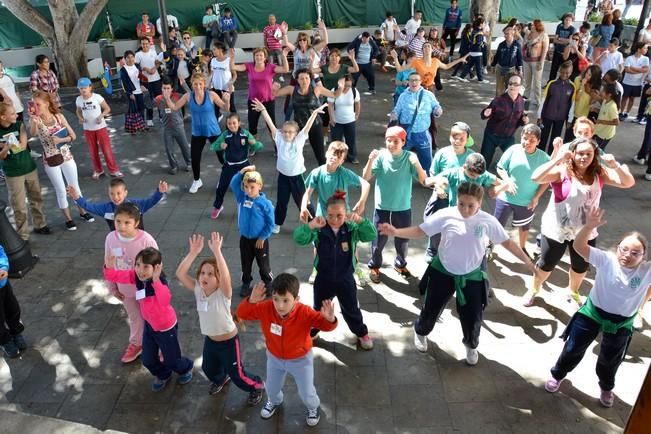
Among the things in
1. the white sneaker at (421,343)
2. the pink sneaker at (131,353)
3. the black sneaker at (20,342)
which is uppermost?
the white sneaker at (421,343)

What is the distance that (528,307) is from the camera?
225 inches

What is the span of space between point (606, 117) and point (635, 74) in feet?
15.8

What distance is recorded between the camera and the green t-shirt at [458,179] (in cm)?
550

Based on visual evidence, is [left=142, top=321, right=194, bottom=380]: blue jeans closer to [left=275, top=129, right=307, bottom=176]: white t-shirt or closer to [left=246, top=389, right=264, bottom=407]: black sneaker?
[left=246, top=389, right=264, bottom=407]: black sneaker

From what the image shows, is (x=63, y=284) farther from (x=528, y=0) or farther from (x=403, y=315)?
(x=528, y=0)

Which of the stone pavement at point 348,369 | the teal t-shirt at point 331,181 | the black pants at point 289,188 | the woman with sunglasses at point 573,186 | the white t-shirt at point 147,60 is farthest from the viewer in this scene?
the white t-shirt at point 147,60

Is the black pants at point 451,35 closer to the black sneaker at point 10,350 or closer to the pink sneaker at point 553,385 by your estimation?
the pink sneaker at point 553,385

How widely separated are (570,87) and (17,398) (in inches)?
333

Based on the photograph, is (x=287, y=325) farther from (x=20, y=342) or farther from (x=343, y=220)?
(x=20, y=342)

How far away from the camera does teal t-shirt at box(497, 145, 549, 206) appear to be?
5941 millimetres

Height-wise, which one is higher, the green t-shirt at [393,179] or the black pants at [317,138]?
the green t-shirt at [393,179]

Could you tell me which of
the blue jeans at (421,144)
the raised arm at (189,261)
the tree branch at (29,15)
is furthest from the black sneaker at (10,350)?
the tree branch at (29,15)

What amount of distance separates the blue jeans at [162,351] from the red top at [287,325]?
84 cm

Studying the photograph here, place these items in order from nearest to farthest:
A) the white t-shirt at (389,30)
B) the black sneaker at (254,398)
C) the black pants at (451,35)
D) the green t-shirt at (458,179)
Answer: the black sneaker at (254,398) < the green t-shirt at (458,179) < the white t-shirt at (389,30) < the black pants at (451,35)
